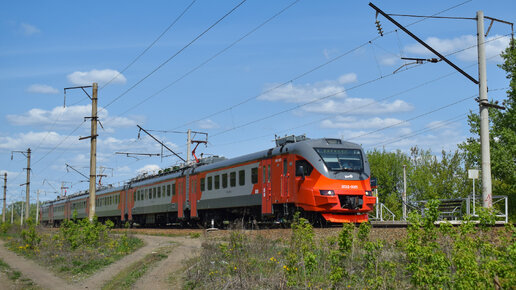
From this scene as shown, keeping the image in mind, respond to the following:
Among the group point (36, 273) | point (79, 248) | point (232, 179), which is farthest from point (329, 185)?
point (36, 273)

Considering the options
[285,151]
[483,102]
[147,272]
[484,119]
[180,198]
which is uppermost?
[483,102]

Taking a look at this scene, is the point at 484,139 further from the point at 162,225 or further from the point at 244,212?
the point at 162,225

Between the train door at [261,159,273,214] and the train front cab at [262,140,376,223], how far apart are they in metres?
0.91

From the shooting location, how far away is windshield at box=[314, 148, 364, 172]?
2006 centimetres

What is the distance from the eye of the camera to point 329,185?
19547 millimetres

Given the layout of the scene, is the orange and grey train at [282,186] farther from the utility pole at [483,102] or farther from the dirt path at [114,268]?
the utility pole at [483,102]

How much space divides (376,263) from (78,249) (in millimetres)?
12638

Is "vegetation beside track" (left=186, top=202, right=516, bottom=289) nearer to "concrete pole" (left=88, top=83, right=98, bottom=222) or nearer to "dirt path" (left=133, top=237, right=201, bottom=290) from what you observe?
"dirt path" (left=133, top=237, right=201, bottom=290)

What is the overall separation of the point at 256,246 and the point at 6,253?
15.1 meters

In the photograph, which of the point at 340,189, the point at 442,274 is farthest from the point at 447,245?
the point at 340,189

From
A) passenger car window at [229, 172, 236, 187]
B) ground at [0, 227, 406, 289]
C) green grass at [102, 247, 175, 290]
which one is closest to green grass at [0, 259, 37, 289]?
ground at [0, 227, 406, 289]

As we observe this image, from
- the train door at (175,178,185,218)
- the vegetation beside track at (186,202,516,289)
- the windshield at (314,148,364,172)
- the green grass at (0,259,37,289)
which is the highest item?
the windshield at (314,148,364,172)

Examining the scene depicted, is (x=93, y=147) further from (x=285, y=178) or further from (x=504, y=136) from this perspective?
(x=504, y=136)

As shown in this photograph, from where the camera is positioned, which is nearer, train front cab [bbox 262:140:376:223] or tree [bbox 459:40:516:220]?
train front cab [bbox 262:140:376:223]
